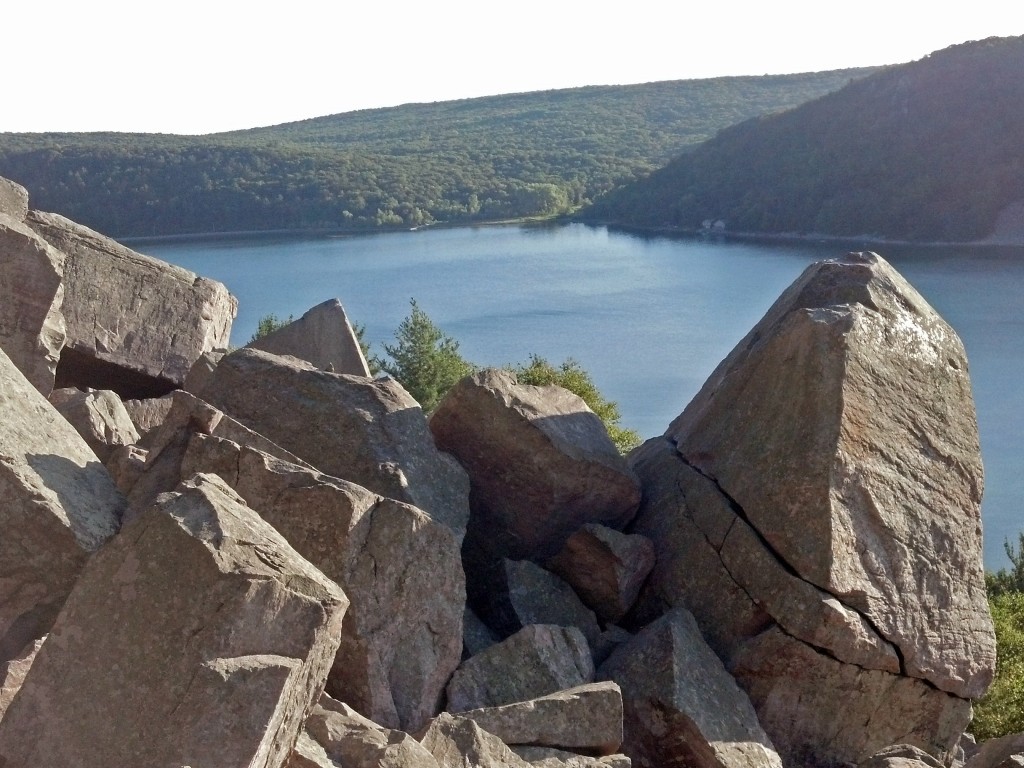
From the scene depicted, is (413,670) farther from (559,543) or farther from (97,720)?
(559,543)

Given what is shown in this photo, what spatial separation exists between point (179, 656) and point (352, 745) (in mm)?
919

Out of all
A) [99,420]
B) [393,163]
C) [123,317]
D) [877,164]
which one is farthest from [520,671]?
[393,163]

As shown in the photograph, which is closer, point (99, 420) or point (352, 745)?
point (352, 745)

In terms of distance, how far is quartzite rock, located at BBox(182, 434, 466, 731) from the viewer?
21.5 ft

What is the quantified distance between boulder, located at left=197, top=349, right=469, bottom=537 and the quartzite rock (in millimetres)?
921

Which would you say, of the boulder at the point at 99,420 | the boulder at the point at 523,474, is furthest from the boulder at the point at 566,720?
the boulder at the point at 99,420

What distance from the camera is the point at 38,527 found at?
20.4ft

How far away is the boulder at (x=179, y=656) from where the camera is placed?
15.9 feet

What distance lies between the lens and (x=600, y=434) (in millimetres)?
9797

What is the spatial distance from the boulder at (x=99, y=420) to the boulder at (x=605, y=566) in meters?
3.42

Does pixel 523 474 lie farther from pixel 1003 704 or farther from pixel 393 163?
pixel 393 163

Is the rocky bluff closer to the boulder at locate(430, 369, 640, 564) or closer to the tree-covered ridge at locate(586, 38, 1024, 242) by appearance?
the boulder at locate(430, 369, 640, 564)

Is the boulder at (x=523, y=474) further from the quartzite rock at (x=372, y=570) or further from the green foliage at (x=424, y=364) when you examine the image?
the green foliage at (x=424, y=364)

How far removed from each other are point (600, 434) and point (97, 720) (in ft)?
18.1
